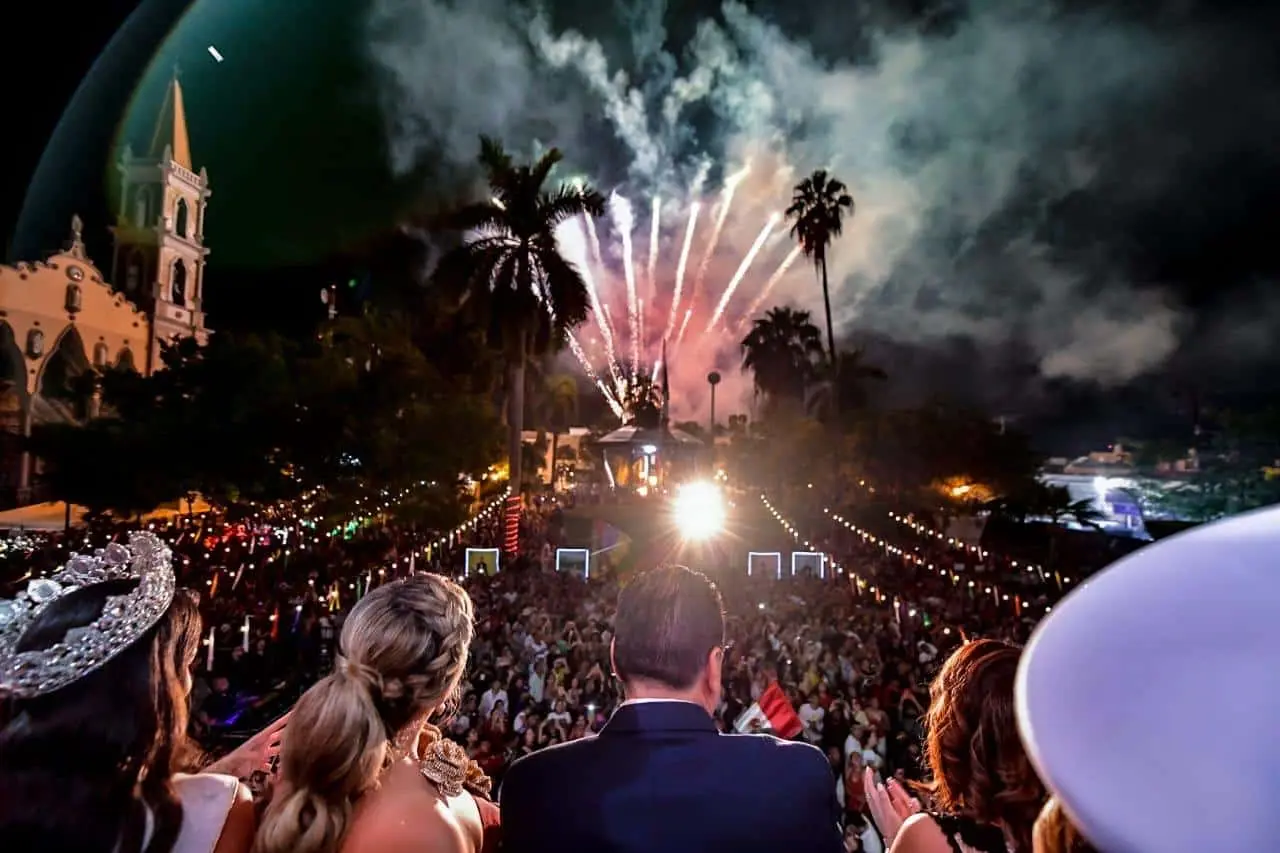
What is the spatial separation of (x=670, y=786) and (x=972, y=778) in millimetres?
812

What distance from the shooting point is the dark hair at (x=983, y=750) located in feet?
6.19

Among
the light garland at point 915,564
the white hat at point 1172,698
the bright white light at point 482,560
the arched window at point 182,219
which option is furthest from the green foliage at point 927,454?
the white hat at point 1172,698

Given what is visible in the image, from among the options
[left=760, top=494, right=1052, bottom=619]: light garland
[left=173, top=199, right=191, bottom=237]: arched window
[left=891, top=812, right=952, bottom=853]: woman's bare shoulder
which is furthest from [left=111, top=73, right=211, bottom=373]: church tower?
[left=891, top=812, right=952, bottom=853]: woman's bare shoulder

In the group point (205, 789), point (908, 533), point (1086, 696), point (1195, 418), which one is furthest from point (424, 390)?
point (1195, 418)

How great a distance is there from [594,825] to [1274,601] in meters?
1.61

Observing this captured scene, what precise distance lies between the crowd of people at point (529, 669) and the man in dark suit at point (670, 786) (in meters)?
0.11

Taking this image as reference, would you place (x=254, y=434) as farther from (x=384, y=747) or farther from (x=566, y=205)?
(x=384, y=747)

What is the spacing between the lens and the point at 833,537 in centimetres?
3038

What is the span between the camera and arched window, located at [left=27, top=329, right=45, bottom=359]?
25906mm

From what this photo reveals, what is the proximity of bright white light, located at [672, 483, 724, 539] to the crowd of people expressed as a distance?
16.5 feet

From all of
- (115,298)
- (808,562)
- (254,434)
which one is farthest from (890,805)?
(115,298)

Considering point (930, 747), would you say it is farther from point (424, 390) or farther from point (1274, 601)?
point (424, 390)

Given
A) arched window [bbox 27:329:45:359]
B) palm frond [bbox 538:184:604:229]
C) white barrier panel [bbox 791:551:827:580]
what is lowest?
white barrier panel [bbox 791:551:827:580]

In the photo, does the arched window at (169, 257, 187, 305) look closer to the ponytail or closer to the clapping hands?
the ponytail
